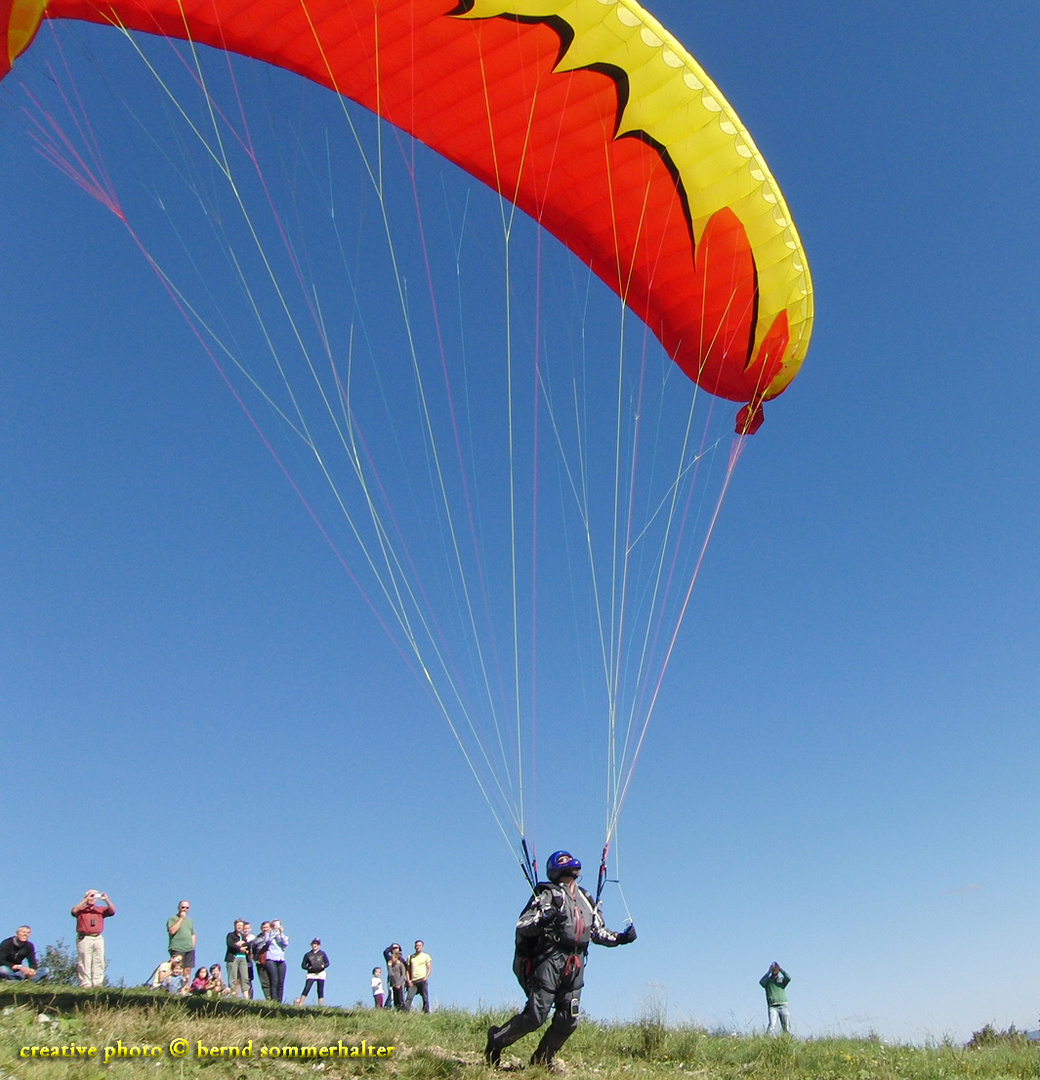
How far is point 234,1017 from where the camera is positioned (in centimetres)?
759

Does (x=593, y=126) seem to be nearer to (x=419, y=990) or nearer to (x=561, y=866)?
(x=561, y=866)

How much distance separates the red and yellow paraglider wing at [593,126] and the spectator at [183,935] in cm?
825

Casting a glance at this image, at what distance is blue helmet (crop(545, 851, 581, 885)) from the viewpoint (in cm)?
662

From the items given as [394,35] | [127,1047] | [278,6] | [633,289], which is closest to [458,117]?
[394,35]

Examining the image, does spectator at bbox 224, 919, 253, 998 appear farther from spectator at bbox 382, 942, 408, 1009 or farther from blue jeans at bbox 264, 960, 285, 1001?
spectator at bbox 382, 942, 408, 1009

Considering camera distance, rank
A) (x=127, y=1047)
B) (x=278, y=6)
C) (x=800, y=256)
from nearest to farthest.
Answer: (x=127, y=1047), (x=278, y=6), (x=800, y=256)

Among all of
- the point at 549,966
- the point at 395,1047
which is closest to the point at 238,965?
the point at 395,1047

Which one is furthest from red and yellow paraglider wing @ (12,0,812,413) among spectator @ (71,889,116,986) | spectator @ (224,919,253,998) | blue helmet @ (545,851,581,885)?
spectator @ (224,919,253,998)

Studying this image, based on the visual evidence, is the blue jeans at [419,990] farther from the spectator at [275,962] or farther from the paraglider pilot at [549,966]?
the paraglider pilot at [549,966]

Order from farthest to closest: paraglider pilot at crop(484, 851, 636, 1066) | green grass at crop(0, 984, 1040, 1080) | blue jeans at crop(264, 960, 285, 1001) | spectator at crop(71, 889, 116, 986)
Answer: blue jeans at crop(264, 960, 285, 1001), spectator at crop(71, 889, 116, 986), paraglider pilot at crop(484, 851, 636, 1066), green grass at crop(0, 984, 1040, 1080)

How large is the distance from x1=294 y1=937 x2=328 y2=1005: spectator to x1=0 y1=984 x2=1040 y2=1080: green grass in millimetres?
3131

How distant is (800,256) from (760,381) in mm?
1247

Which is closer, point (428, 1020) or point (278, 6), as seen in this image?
point (278, 6)

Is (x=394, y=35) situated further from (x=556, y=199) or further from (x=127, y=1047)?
(x=127, y=1047)
